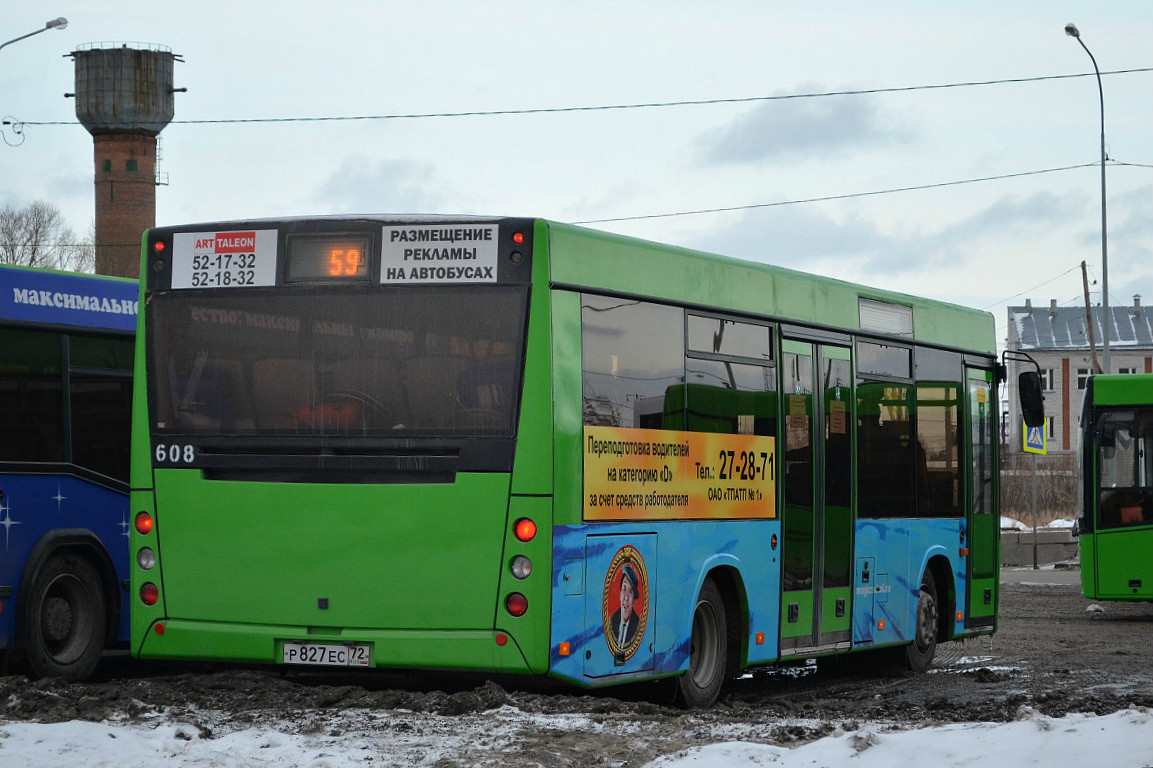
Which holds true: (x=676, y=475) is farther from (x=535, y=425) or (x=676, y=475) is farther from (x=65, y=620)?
(x=65, y=620)

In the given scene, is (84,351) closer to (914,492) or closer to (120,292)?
(120,292)

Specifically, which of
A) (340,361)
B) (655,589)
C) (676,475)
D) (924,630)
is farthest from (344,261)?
(924,630)

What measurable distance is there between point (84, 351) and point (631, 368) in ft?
14.7

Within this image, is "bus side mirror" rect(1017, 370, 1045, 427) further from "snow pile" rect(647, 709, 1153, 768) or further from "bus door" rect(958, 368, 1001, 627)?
"snow pile" rect(647, 709, 1153, 768)

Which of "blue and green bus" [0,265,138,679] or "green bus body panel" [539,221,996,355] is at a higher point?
"green bus body panel" [539,221,996,355]

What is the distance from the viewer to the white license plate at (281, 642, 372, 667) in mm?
9602

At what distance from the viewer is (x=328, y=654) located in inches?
381

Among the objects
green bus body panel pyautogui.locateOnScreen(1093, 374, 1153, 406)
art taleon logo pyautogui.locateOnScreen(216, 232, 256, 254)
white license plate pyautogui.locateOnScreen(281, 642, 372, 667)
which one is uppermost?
art taleon logo pyautogui.locateOnScreen(216, 232, 256, 254)

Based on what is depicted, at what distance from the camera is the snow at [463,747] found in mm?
7512

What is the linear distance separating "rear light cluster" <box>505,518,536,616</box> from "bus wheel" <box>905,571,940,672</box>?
634 centimetres

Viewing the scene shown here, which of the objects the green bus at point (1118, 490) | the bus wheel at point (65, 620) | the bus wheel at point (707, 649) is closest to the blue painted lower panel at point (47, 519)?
the bus wheel at point (65, 620)

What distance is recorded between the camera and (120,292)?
1302cm

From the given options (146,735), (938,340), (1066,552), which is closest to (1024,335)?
(1066,552)

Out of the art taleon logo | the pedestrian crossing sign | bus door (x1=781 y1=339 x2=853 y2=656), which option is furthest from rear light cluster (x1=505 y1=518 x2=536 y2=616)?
the pedestrian crossing sign
